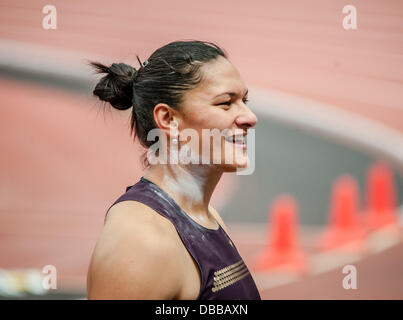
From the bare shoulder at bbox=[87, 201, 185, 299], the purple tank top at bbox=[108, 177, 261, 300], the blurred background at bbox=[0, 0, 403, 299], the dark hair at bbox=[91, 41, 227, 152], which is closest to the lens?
the bare shoulder at bbox=[87, 201, 185, 299]

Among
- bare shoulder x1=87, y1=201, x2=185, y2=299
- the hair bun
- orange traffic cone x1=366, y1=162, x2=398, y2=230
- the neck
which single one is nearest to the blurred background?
orange traffic cone x1=366, y1=162, x2=398, y2=230

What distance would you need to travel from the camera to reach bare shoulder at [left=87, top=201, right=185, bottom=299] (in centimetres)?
76

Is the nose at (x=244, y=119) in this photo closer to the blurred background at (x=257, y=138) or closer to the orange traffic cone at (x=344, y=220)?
the blurred background at (x=257, y=138)

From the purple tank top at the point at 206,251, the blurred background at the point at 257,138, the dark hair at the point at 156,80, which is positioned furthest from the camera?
the blurred background at the point at 257,138

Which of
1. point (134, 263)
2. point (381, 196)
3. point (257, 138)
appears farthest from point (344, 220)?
point (134, 263)

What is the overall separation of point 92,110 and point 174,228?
4.21 ft

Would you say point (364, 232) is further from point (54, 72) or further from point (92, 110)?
point (54, 72)

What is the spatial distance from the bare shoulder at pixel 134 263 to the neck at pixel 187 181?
0.16 metres

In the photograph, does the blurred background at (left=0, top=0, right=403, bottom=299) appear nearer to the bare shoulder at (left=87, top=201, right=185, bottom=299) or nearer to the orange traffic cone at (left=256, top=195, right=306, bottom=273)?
the orange traffic cone at (left=256, top=195, right=306, bottom=273)

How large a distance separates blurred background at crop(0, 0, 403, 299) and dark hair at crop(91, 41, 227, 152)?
2.99ft

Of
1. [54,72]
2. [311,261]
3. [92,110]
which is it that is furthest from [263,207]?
[54,72]

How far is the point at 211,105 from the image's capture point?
3.16 feet

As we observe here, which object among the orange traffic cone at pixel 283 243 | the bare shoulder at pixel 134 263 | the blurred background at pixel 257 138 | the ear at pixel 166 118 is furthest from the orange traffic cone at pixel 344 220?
the bare shoulder at pixel 134 263

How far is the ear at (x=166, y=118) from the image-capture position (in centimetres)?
97
